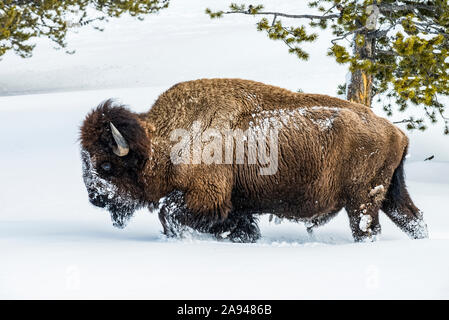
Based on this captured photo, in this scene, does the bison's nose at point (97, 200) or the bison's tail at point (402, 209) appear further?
the bison's tail at point (402, 209)

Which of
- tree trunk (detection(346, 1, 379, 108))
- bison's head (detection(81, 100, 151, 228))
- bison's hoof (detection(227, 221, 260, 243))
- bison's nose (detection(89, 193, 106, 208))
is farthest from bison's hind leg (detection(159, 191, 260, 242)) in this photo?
tree trunk (detection(346, 1, 379, 108))

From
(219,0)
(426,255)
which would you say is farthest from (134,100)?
(219,0)

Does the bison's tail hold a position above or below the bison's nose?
below

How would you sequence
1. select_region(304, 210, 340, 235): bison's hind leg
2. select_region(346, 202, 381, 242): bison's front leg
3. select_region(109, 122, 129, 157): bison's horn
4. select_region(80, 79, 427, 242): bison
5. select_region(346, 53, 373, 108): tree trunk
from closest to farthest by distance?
1. select_region(109, 122, 129, 157): bison's horn
2. select_region(80, 79, 427, 242): bison
3. select_region(346, 202, 381, 242): bison's front leg
4. select_region(304, 210, 340, 235): bison's hind leg
5. select_region(346, 53, 373, 108): tree trunk

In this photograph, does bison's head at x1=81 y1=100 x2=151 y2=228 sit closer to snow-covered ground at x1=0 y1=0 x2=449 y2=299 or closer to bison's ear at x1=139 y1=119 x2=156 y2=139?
bison's ear at x1=139 y1=119 x2=156 y2=139

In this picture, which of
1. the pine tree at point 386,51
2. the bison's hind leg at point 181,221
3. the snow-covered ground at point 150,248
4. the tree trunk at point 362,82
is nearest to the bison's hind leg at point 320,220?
the snow-covered ground at point 150,248

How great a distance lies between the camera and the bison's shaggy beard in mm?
5266

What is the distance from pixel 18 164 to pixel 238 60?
57.9ft

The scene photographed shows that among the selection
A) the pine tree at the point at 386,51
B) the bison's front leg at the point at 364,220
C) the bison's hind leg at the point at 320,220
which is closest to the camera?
the bison's front leg at the point at 364,220

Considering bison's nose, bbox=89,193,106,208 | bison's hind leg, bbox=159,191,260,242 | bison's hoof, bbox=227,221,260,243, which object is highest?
bison's nose, bbox=89,193,106,208

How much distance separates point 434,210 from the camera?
299 inches

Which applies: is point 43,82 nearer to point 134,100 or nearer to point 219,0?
point 134,100

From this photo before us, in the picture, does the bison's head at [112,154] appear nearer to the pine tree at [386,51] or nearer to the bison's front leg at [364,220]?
the bison's front leg at [364,220]

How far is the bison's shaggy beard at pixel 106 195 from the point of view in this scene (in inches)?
207
